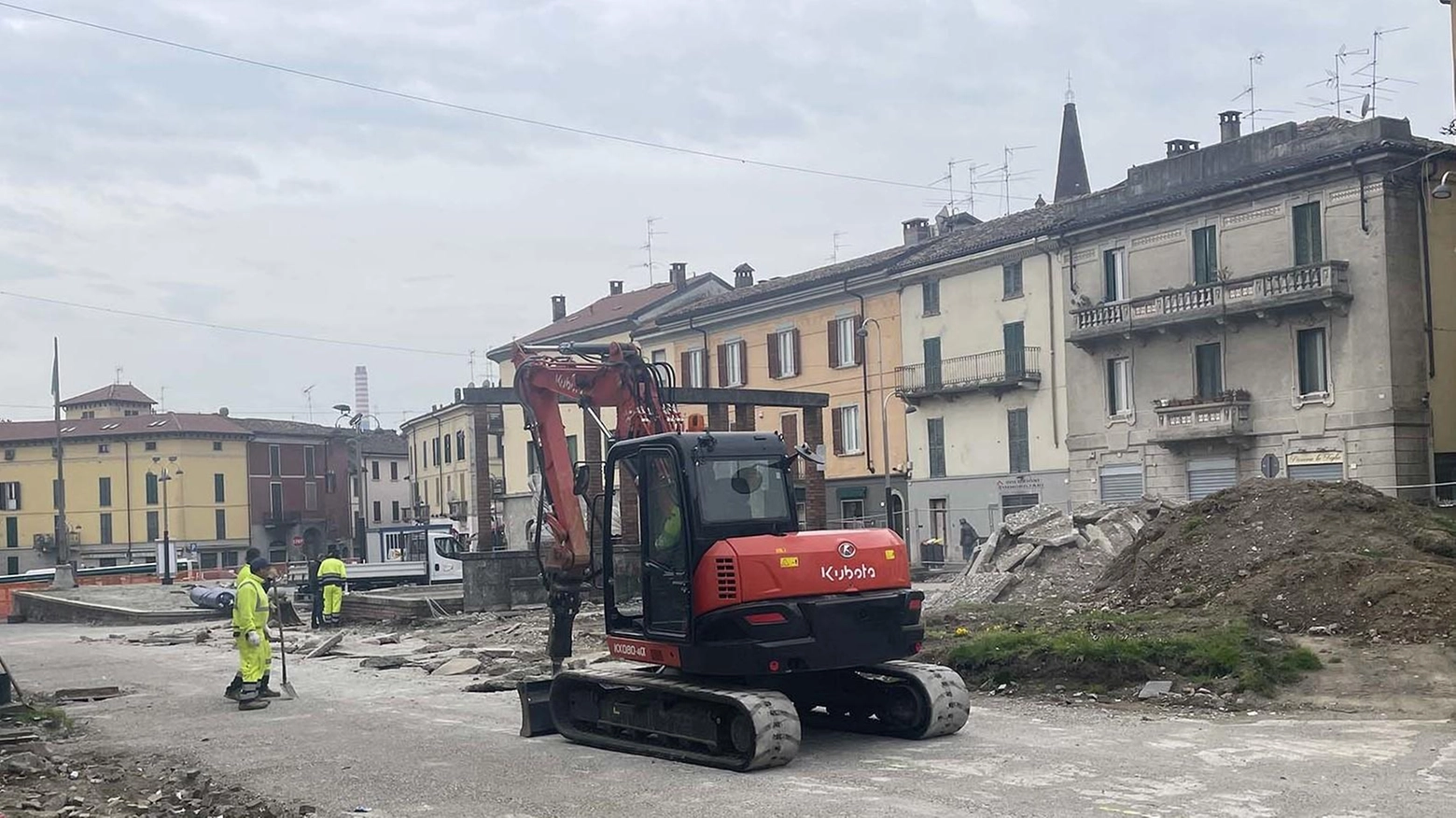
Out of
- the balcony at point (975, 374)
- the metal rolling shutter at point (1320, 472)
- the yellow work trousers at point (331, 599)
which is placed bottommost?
the yellow work trousers at point (331, 599)

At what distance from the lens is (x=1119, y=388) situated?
39.3 metres

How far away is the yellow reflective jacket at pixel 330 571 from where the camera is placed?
92.7 feet

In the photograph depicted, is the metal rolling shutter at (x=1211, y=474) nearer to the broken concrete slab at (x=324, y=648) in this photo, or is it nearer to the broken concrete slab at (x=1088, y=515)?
the broken concrete slab at (x=1088, y=515)

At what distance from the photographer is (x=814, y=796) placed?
9.62 meters

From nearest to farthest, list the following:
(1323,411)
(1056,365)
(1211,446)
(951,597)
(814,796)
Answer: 1. (814,796)
2. (951,597)
3. (1323,411)
4. (1211,446)
5. (1056,365)

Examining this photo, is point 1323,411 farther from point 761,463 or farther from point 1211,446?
point 761,463

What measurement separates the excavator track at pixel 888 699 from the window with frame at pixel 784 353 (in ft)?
126

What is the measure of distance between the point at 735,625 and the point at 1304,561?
8769 millimetres

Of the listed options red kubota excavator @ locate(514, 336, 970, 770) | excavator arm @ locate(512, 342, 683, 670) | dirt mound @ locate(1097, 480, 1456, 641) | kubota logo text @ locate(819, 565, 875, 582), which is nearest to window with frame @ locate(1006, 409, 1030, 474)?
dirt mound @ locate(1097, 480, 1456, 641)

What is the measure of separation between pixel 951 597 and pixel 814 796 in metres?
13.8

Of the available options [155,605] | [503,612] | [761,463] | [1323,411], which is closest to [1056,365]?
[1323,411]

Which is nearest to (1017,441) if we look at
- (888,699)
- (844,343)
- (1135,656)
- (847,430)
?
(847,430)

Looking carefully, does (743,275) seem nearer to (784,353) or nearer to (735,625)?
(784,353)

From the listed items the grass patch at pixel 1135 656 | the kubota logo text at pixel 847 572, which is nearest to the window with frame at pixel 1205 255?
the grass patch at pixel 1135 656
